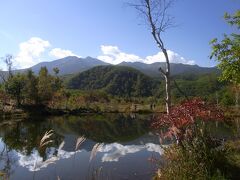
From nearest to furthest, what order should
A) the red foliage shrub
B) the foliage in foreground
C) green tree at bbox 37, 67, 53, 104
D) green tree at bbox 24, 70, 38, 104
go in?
the foliage in foreground → the red foliage shrub → green tree at bbox 24, 70, 38, 104 → green tree at bbox 37, 67, 53, 104

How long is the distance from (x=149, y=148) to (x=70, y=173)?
6.21 metres

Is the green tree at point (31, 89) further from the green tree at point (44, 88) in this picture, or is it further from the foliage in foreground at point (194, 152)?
the foliage in foreground at point (194, 152)

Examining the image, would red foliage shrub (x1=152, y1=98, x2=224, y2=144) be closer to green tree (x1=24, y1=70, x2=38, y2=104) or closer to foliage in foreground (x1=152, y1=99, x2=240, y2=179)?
foliage in foreground (x1=152, y1=99, x2=240, y2=179)

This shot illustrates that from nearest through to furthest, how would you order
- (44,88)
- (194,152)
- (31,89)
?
(194,152)
(31,89)
(44,88)

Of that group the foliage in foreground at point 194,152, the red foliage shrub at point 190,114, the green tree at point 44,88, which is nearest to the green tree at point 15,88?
the green tree at point 44,88

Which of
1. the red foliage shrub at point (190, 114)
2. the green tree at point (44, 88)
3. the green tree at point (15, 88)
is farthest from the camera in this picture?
the green tree at point (44, 88)

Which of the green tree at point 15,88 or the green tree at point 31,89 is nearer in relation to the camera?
the green tree at point 15,88

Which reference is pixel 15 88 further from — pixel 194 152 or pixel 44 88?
pixel 194 152

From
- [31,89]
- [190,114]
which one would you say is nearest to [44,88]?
[31,89]

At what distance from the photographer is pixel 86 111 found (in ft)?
168

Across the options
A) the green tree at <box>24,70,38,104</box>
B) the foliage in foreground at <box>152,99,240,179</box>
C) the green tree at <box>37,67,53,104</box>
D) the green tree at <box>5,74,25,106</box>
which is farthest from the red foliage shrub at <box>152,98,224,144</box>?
the green tree at <box>37,67,53,104</box>

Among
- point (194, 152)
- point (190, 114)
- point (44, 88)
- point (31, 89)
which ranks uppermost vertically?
point (190, 114)

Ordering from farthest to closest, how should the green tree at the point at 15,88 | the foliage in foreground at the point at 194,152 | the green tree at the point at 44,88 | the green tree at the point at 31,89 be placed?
the green tree at the point at 44,88, the green tree at the point at 31,89, the green tree at the point at 15,88, the foliage in foreground at the point at 194,152

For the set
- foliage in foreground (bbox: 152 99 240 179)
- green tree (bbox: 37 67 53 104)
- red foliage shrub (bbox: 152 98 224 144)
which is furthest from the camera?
green tree (bbox: 37 67 53 104)
